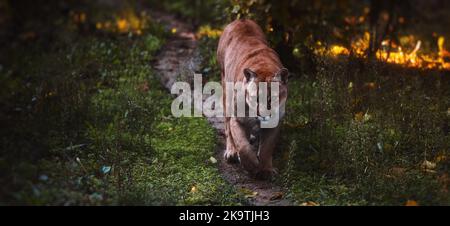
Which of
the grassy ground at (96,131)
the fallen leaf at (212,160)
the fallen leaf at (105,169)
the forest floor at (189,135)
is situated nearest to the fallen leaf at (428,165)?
the forest floor at (189,135)

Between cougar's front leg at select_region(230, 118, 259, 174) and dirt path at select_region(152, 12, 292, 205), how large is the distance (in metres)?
0.18

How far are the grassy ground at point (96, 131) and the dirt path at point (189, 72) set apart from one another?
0.19 metres

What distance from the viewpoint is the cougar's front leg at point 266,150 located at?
7.23 meters

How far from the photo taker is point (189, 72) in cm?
1026

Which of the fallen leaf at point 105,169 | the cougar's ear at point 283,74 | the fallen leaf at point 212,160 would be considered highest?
the cougar's ear at point 283,74

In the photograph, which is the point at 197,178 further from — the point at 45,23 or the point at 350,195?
the point at 45,23

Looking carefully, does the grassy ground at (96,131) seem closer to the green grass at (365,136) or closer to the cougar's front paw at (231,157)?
the cougar's front paw at (231,157)

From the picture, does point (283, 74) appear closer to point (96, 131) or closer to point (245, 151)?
point (245, 151)

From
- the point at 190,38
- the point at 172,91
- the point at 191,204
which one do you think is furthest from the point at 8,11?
the point at 191,204

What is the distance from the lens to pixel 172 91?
991cm

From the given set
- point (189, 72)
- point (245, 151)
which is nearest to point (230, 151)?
point (245, 151)

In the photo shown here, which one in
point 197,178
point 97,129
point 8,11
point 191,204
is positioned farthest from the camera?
point 8,11

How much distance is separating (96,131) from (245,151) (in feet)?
6.62

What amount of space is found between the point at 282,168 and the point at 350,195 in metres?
1.30
